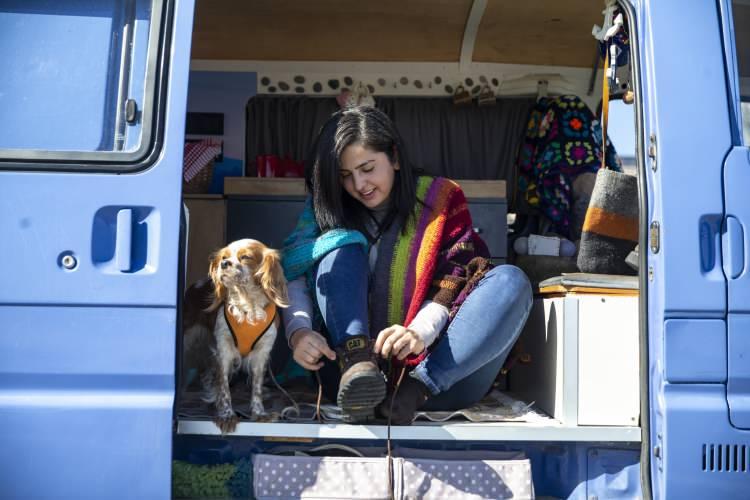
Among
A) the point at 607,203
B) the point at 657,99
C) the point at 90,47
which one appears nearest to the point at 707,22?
the point at 657,99

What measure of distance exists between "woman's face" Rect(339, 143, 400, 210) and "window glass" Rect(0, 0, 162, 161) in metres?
0.88

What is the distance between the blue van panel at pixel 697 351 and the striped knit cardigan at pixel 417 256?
745mm

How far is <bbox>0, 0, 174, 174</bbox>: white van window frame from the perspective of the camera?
6.98ft

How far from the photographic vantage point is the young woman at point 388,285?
2.48m

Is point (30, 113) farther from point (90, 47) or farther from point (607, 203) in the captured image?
point (607, 203)

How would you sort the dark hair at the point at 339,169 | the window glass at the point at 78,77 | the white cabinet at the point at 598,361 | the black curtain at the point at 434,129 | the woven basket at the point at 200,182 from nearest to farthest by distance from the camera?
the window glass at the point at 78,77
the white cabinet at the point at 598,361
the dark hair at the point at 339,169
the woven basket at the point at 200,182
the black curtain at the point at 434,129

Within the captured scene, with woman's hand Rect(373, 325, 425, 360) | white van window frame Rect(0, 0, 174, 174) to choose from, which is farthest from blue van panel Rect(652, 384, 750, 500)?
white van window frame Rect(0, 0, 174, 174)

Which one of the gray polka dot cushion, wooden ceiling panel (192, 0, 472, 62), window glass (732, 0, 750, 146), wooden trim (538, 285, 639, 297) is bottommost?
the gray polka dot cushion

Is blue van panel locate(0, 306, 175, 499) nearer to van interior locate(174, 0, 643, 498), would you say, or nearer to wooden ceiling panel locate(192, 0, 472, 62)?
van interior locate(174, 0, 643, 498)

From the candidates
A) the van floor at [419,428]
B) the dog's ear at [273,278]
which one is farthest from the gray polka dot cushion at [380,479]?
the dog's ear at [273,278]

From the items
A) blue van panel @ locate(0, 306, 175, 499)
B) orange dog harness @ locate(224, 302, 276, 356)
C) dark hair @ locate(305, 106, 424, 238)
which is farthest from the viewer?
dark hair @ locate(305, 106, 424, 238)

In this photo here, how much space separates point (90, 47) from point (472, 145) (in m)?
2.52

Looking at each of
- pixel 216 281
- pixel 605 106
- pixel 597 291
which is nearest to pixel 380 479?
pixel 216 281

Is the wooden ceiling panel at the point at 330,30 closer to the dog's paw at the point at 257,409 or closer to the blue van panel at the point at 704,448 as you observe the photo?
the dog's paw at the point at 257,409
